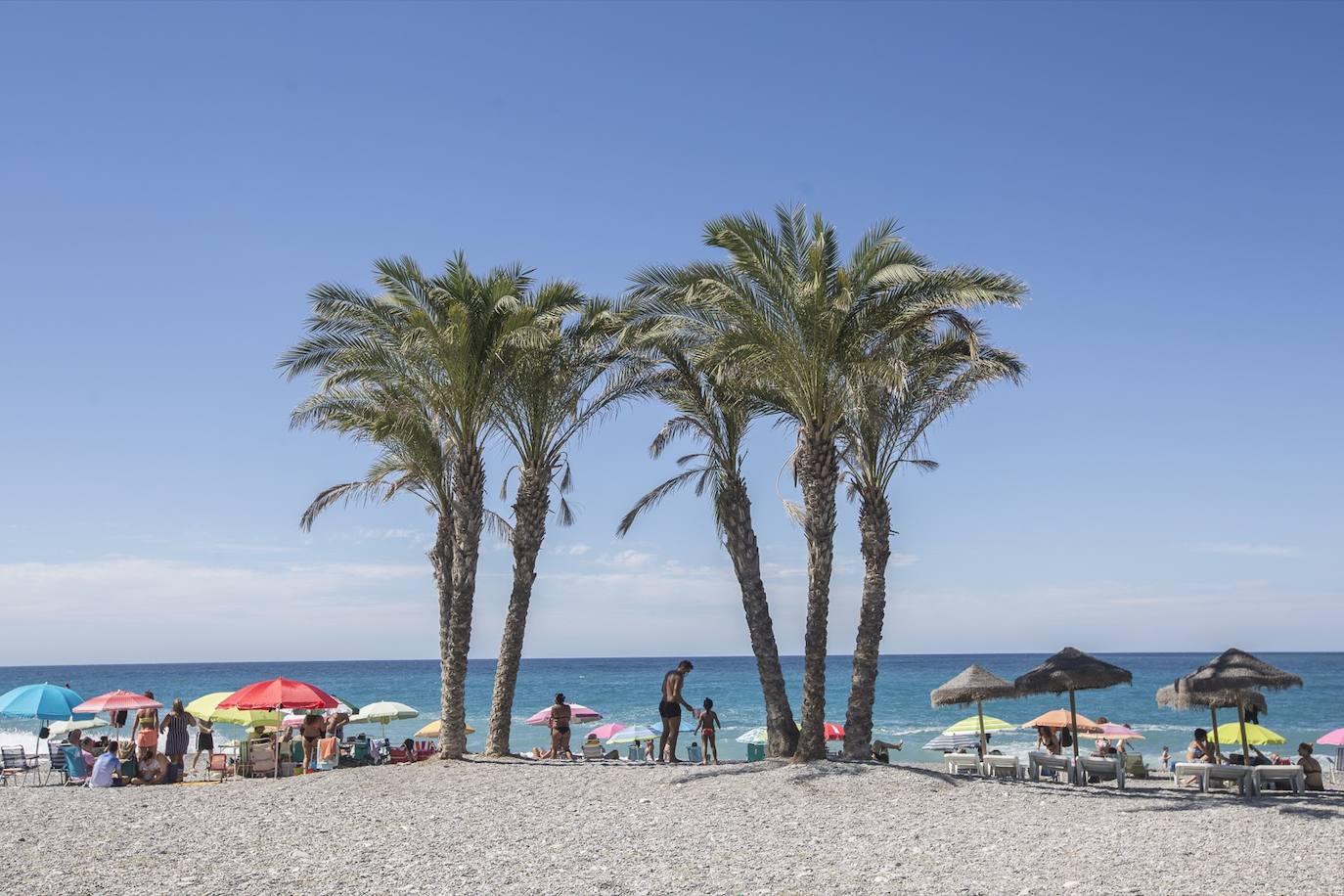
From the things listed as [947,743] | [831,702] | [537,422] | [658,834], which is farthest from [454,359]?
[831,702]

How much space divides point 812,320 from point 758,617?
5155 mm

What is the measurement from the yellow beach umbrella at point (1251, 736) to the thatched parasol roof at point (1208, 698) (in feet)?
8.90

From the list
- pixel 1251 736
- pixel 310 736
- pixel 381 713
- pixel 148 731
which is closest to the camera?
pixel 148 731

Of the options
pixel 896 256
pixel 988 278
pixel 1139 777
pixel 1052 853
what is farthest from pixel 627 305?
pixel 1139 777

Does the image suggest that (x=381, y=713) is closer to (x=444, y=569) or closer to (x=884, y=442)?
(x=444, y=569)

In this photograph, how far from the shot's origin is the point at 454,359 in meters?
17.6

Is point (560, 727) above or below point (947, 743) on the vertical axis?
above

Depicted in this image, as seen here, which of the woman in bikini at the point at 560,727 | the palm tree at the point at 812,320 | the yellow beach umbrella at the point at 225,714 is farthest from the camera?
the yellow beach umbrella at the point at 225,714

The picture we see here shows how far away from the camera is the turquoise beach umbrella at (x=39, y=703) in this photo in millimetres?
19828

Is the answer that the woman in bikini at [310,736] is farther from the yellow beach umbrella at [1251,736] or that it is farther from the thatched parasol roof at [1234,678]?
the yellow beach umbrella at [1251,736]

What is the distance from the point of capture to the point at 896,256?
16.7 meters

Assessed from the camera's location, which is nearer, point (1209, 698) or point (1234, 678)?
point (1234, 678)

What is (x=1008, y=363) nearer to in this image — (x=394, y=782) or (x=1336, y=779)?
(x=394, y=782)

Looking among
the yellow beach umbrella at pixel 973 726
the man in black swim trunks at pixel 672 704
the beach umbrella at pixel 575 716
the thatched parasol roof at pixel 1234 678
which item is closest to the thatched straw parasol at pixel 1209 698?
the thatched parasol roof at pixel 1234 678
